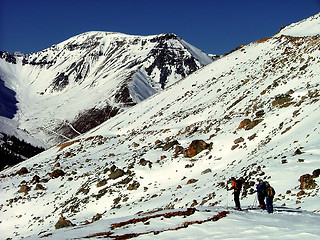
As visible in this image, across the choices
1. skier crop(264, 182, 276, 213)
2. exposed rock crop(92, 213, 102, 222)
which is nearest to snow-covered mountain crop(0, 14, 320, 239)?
exposed rock crop(92, 213, 102, 222)

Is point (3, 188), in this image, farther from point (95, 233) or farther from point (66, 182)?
point (95, 233)

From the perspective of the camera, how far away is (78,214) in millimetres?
27422

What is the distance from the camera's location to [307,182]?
1678 centimetres

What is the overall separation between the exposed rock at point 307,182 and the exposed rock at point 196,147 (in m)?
14.2

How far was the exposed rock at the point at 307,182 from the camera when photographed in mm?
16545

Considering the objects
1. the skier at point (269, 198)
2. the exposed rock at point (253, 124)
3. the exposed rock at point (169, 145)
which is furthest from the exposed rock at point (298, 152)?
the exposed rock at point (169, 145)

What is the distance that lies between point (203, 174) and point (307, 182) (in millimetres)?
11414

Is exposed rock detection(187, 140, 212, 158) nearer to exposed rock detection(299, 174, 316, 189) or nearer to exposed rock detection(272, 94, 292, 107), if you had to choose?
exposed rock detection(272, 94, 292, 107)

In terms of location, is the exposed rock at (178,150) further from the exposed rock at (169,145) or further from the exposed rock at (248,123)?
the exposed rock at (248,123)

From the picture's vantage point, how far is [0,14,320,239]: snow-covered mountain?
14.4 m

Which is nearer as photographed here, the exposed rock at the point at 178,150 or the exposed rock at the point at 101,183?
the exposed rock at the point at 101,183

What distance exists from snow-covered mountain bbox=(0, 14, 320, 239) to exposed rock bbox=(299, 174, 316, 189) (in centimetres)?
5

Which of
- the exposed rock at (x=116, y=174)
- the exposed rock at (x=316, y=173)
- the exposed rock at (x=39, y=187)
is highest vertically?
the exposed rock at (x=116, y=174)

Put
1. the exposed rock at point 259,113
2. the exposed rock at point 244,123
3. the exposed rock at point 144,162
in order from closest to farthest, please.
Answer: the exposed rock at point 244,123 → the exposed rock at point 144,162 → the exposed rock at point 259,113
